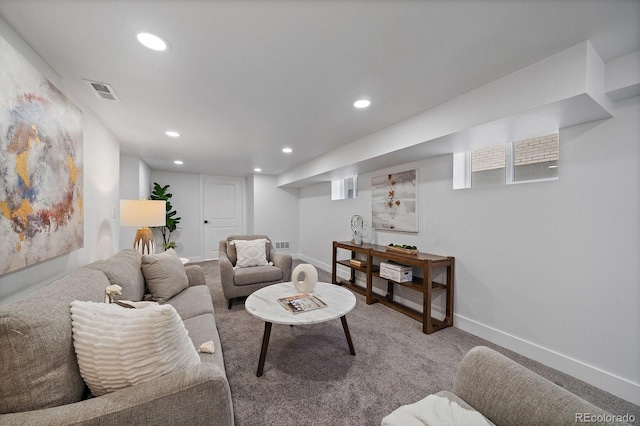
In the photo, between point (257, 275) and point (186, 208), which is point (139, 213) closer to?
point (257, 275)

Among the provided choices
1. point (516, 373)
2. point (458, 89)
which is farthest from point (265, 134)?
point (516, 373)

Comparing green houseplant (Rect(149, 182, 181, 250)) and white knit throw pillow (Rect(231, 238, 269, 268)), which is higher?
green houseplant (Rect(149, 182, 181, 250))

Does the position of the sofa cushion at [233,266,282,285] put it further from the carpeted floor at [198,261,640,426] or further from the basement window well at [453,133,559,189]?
the basement window well at [453,133,559,189]

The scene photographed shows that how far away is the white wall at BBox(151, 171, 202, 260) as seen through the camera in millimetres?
5723

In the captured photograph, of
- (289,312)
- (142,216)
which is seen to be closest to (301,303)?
(289,312)

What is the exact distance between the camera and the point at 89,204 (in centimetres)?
223

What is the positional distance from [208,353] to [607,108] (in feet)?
9.57

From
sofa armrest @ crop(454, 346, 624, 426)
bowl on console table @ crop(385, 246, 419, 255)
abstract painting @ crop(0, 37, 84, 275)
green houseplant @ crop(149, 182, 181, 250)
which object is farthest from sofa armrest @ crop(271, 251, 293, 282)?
green houseplant @ crop(149, 182, 181, 250)

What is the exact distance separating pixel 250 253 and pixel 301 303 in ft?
5.42

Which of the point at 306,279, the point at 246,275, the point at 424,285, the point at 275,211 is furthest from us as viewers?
the point at 275,211

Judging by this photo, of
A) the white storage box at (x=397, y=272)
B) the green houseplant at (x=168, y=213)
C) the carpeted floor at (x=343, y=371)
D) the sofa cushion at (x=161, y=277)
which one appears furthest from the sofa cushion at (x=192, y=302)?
the green houseplant at (x=168, y=213)

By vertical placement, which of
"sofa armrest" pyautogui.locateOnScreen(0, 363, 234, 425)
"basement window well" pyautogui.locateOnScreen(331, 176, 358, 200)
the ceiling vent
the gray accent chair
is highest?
the ceiling vent

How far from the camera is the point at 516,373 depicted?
0.95 metres

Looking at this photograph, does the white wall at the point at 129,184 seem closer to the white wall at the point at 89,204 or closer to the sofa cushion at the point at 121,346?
the white wall at the point at 89,204
